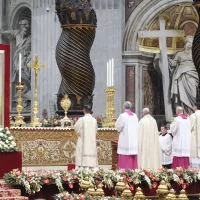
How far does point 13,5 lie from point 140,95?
5.26 m

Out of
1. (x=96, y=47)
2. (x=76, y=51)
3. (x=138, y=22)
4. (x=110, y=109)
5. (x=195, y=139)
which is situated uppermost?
(x=138, y=22)

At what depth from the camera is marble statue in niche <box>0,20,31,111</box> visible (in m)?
27.2

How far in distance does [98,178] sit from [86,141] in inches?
114

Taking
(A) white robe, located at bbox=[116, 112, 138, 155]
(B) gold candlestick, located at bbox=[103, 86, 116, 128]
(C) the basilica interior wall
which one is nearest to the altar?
(B) gold candlestick, located at bbox=[103, 86, 116, 128]

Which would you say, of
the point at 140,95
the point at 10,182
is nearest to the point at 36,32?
the point at 140,95

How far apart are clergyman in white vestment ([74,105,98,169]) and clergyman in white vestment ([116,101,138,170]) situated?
487 mm

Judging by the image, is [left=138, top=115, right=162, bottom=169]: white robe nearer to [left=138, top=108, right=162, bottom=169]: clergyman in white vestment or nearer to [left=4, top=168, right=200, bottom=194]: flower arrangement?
[left=138, top=108, right=162, bottom=169]: clergyman in white vestment

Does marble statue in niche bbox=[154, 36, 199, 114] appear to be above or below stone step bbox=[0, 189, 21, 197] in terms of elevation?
above

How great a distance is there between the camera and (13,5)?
28062mm

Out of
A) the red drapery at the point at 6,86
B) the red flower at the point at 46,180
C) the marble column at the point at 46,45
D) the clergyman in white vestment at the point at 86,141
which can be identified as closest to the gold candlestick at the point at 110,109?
the clergyman in white vestment at the point at 86,141

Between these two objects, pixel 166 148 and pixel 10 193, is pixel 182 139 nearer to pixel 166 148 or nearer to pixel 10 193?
pixel 166 148

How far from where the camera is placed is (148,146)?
17172 millimetres

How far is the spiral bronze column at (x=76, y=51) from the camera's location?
18047 millimetres

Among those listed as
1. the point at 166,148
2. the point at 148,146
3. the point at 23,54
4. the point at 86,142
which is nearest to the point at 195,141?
the point at 148,146
